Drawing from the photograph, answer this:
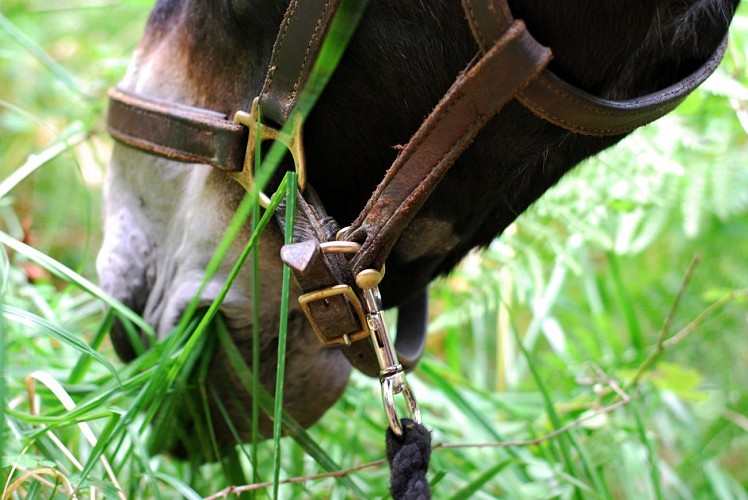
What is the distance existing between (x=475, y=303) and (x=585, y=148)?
3.81ft

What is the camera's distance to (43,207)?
313 centimetres

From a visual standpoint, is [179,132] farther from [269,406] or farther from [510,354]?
[510,354]

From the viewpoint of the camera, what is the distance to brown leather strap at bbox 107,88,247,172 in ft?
3.57

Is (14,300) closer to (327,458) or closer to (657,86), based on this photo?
(327,458)

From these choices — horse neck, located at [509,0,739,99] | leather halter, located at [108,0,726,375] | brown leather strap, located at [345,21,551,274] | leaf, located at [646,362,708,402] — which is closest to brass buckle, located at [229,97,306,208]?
leather halter, located at [108,0,726,375]

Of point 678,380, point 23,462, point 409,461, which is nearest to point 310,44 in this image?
point 409,461

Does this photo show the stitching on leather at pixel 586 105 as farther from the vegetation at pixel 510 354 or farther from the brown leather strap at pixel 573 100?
the vegetation at pixel 510 354

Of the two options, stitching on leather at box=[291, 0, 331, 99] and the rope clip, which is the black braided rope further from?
stitching on leather at box=[291, 0, 331, 99]

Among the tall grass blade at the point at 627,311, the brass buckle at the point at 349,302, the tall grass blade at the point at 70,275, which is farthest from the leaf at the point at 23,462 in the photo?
the tall grass blade at the point at 627,311

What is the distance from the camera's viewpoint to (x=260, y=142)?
3.35ft

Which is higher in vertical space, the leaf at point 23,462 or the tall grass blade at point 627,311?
the tall grass blade at point 627,311

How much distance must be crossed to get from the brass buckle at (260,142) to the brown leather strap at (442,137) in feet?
0.38

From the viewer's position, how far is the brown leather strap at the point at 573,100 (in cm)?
87

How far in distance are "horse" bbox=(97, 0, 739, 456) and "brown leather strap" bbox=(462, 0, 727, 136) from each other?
0.06 feet
